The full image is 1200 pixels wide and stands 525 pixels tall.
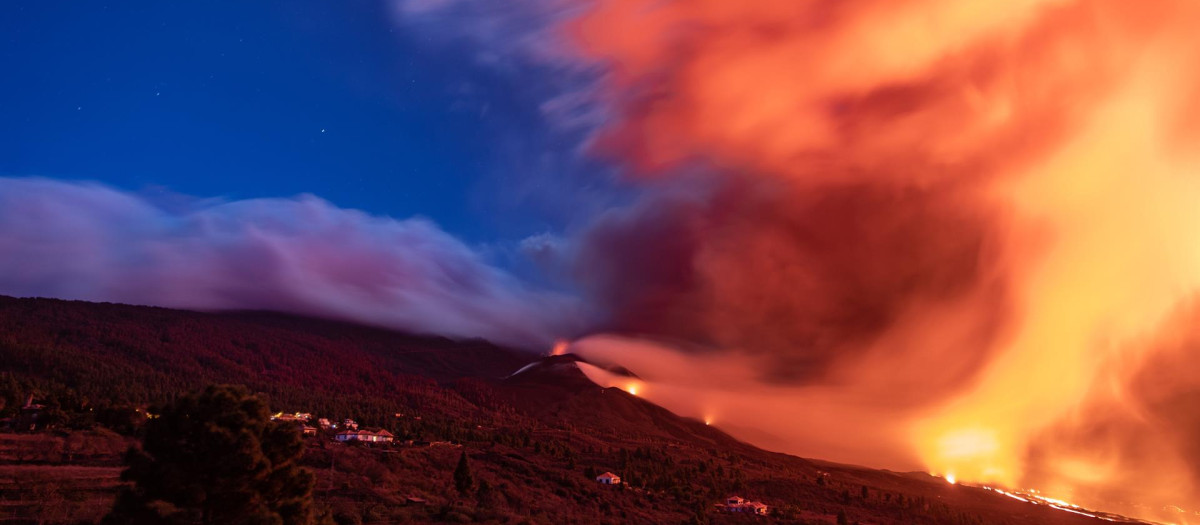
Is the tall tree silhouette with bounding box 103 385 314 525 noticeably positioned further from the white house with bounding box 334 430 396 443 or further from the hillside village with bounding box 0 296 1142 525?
the white house with bounding box 334 430 396 443

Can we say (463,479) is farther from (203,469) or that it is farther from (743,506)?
(203,469)

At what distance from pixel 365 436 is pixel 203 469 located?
98.1 m

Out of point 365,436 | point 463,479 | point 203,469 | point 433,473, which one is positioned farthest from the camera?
point 365,436

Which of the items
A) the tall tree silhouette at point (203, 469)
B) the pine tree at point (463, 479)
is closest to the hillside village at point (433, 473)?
the pine tree at point (463, 479)

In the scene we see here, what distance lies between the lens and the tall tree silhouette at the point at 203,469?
29719mm

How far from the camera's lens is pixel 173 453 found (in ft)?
99.0

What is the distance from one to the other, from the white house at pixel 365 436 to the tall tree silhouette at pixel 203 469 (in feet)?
289

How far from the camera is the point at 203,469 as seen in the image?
30.4 m

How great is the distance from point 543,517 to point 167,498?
4481 cm

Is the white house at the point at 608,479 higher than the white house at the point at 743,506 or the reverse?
the reverse

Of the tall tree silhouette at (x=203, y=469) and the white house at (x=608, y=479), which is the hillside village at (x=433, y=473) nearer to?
the white house at (x=608, y=479)

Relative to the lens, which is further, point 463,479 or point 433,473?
point 433,473

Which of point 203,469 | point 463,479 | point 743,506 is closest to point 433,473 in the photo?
point 463,479

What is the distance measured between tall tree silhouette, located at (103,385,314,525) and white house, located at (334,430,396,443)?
8810cm
